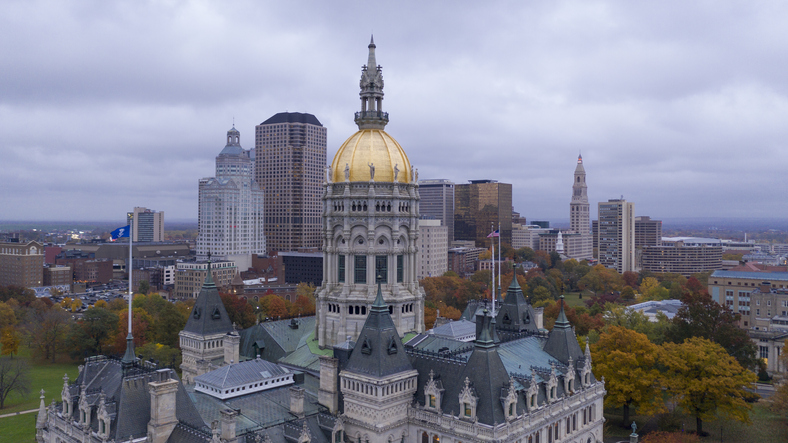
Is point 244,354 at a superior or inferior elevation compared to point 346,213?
inferior

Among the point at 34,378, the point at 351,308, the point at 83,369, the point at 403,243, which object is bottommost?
the point at 34,378

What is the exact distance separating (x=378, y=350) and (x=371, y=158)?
22769 mm

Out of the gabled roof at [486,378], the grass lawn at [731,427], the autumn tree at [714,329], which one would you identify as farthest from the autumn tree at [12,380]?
the autumn tree at [714,329]

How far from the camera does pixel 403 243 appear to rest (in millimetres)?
62031

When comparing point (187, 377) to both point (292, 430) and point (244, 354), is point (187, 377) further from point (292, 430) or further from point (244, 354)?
point (292, 430)

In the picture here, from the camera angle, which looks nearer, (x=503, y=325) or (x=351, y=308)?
(x=351, y=308)

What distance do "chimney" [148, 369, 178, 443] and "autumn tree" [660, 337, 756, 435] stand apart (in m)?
54.1

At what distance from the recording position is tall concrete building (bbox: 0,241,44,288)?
637 ft

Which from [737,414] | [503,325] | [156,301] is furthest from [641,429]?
[156,301]

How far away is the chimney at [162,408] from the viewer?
1710 inches

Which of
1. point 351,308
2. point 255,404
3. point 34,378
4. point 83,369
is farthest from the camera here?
point 34,378

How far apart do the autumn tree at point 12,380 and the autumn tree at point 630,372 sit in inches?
3132

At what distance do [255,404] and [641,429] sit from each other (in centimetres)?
4745

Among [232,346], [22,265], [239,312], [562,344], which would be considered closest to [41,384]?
[239,312]
